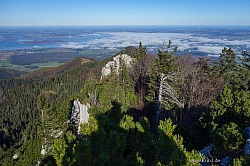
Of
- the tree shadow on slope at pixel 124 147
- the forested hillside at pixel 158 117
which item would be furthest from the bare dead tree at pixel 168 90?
the tree shadow on slope at pixel 124 147

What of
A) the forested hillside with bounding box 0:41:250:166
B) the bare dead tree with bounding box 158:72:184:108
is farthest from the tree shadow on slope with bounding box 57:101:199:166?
the bare dead tree with bounding box 158:72:184:108

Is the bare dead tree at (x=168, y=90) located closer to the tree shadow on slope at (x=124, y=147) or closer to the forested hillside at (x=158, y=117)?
the forested hillside at (x=158, y=117)

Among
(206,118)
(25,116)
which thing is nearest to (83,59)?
(25,116)

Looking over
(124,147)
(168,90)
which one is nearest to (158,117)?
(168,90)

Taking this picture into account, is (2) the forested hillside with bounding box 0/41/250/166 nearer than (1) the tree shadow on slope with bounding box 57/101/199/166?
No

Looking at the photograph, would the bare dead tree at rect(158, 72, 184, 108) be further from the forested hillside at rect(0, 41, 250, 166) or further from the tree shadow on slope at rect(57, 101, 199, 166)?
the tree shadow on slope at rect(57, 101, 199, 166)

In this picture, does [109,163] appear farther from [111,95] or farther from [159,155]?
[111,95]
